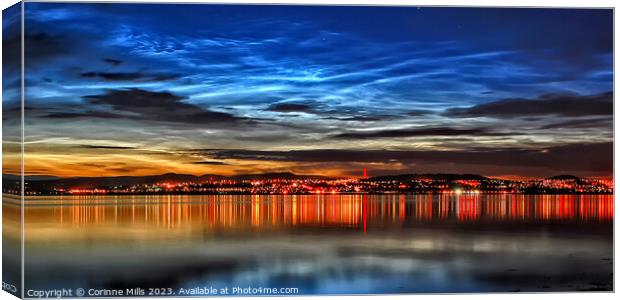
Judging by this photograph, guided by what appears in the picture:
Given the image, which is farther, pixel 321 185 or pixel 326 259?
pixel 321 185

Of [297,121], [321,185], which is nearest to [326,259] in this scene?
[297,121]

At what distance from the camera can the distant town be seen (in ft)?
33.9

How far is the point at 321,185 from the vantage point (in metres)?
11.2

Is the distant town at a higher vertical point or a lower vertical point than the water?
higher

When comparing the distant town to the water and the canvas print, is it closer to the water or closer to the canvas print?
the canvas print

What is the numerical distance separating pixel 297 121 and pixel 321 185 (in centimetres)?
174

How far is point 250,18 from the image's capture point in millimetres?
9023

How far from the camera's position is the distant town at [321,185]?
1034 centimetres

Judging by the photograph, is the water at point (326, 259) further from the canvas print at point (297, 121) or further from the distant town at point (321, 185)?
the distant town at point (321, 185)

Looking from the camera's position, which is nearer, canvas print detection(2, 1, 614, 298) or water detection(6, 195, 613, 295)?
canvas print detection(2, 1, 614, 298)

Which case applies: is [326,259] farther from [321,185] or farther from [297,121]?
[321,185]

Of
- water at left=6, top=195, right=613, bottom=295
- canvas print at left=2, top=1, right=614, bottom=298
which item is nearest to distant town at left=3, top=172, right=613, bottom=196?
canvas print at left=2, top=1, right=614, bottom=298

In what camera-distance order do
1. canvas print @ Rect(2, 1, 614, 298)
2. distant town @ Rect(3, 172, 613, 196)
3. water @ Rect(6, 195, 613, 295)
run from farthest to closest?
distant town @ Rect(3, 172, 613, 196), water @ Rect(6, 195, 613, 295), canvas print @ Rect(2, 1, 614, 298)

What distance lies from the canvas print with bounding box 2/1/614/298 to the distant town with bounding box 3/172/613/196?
0.07 metres
